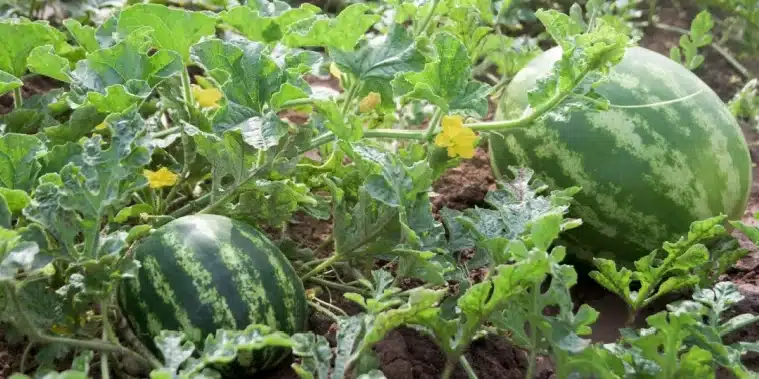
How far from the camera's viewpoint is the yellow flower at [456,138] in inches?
77.7

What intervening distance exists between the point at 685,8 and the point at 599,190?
254 centimetres

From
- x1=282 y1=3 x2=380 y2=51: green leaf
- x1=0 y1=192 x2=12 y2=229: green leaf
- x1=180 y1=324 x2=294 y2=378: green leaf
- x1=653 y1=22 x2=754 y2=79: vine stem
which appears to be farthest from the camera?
x1=653 y1=22 x2=754 y2=79: vine stem

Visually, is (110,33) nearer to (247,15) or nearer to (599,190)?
(247,15)

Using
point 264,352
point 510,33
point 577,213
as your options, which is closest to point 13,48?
point 264,352

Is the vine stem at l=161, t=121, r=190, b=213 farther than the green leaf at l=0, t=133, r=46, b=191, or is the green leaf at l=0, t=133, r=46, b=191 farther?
the vine stem at l=161, t=121, r=190, b=213

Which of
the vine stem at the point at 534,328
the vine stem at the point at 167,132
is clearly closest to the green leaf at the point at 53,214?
the vine stem at the point at 167,132

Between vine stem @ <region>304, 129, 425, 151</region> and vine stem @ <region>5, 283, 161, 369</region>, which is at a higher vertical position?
vine stem @ <region>304, 129, 425, 151</region>

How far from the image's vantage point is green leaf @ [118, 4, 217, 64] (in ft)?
6.27

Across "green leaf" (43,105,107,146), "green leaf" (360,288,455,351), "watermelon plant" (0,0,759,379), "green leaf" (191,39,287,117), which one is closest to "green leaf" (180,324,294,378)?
"watermelon plant" (0,0,759,379)

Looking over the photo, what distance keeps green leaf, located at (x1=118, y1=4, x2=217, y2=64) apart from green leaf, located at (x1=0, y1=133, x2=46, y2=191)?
0.36 m

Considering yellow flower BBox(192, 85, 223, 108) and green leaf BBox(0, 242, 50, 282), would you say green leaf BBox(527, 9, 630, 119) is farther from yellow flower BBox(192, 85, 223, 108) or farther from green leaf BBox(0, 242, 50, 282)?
green leaf BBox(0, 242, 50, 282)

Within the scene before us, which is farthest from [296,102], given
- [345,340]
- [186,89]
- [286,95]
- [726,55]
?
[726,55]

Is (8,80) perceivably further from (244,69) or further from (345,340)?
(345,340)

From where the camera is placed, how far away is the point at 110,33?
2.01 meters
